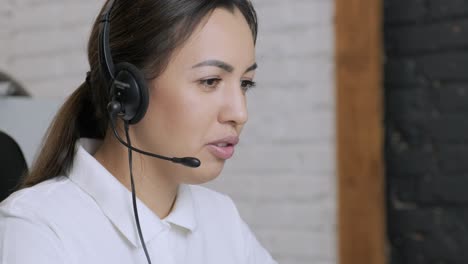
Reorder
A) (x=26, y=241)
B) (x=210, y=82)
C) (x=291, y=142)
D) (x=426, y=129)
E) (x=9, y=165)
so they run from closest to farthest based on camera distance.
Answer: (x=26, y=241) → (x=210, y=82) → (x=9, y=165) → (x=426, y=129) → (x=291, y=142)

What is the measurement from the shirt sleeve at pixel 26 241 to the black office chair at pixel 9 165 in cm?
25

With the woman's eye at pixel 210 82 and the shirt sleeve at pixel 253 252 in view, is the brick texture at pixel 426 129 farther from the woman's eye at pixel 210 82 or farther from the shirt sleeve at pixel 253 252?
the woman's eye at pixel 210 82

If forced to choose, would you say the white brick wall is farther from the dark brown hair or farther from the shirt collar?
the shirt collar

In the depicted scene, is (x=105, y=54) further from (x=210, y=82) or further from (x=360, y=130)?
(x=360, y=130)

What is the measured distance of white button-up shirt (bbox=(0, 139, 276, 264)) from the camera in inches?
33.2

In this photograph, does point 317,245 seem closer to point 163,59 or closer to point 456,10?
point 456,10

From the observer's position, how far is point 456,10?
153 centimetres

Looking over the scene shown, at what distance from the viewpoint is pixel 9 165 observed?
1125 mm

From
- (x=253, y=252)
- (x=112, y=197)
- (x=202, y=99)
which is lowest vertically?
(x=253, y=252)

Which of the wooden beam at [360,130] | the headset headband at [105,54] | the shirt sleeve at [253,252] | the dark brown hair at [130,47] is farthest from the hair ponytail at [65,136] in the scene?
the wooden beam at [360,130]

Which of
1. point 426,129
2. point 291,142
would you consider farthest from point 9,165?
point 426,129

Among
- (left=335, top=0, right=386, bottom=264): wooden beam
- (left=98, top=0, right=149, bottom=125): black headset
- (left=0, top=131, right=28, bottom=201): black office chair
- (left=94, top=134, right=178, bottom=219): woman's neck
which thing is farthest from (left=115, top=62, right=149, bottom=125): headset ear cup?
(left=335, top=0, right=386, bottom=264): wooden beam

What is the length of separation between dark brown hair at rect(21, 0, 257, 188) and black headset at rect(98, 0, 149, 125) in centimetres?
5

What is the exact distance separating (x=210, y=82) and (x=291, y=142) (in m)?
0.81
